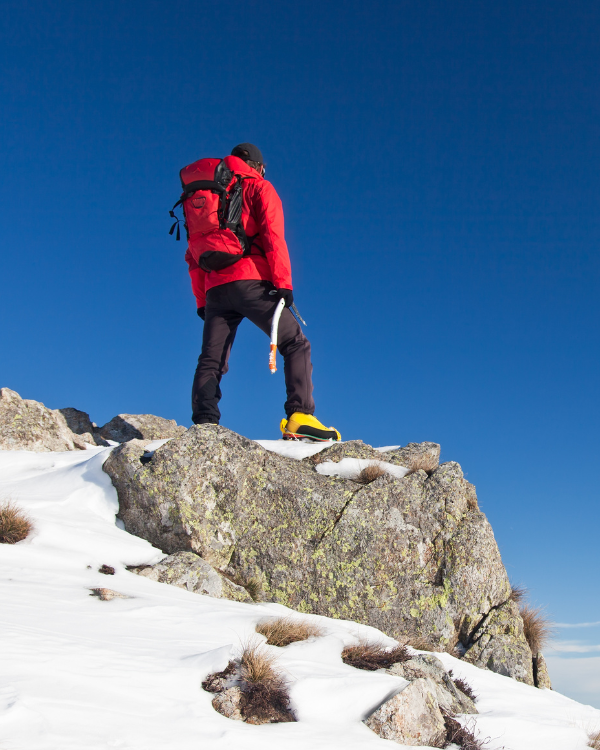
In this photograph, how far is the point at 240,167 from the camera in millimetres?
7238

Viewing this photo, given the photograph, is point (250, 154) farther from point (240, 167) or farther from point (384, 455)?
point (384, 455)

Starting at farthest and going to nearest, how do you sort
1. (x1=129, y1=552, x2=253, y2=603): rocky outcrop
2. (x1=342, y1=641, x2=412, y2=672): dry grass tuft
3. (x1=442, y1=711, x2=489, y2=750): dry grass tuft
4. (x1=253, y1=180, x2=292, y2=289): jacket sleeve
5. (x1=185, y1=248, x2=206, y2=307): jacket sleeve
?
(x1=185, y1=248, x2=206, y2=307): jacket sleeve
(x1=253, y1=180, x2=292, y2=289): jacket sleeve
(x1=129, y1=552, x2=253, y2=603): rocky outcrop
(x1=342, y1=641, x2=412, y2=672): dry grass tuft
(x1=442, y1=711, x2=489, y2=750): dry grass tuft

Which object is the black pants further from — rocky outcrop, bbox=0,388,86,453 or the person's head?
rocky outcrop, bbox=0,388,86,453

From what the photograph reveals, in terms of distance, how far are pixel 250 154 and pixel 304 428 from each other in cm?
380

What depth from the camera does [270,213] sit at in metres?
7.10

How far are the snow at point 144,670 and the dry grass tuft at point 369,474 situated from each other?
1.93m

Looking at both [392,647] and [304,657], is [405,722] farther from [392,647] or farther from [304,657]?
[392,647]

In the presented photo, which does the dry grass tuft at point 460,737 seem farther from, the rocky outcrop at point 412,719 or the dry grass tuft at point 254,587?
the dry grass tuft at point 254,587

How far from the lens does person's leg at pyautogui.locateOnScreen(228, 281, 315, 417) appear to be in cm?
720

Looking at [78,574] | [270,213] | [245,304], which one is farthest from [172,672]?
[270,213]

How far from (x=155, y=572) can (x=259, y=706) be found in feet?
8.25

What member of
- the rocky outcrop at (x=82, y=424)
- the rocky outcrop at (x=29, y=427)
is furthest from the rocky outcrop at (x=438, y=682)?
the rocky outcrop at (x=82, y=424)

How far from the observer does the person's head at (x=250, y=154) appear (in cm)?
766

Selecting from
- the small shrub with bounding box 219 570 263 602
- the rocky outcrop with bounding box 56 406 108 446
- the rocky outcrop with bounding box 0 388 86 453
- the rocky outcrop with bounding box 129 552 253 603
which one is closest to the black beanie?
the rocky outcrop with bounding box 129 552 253 603
